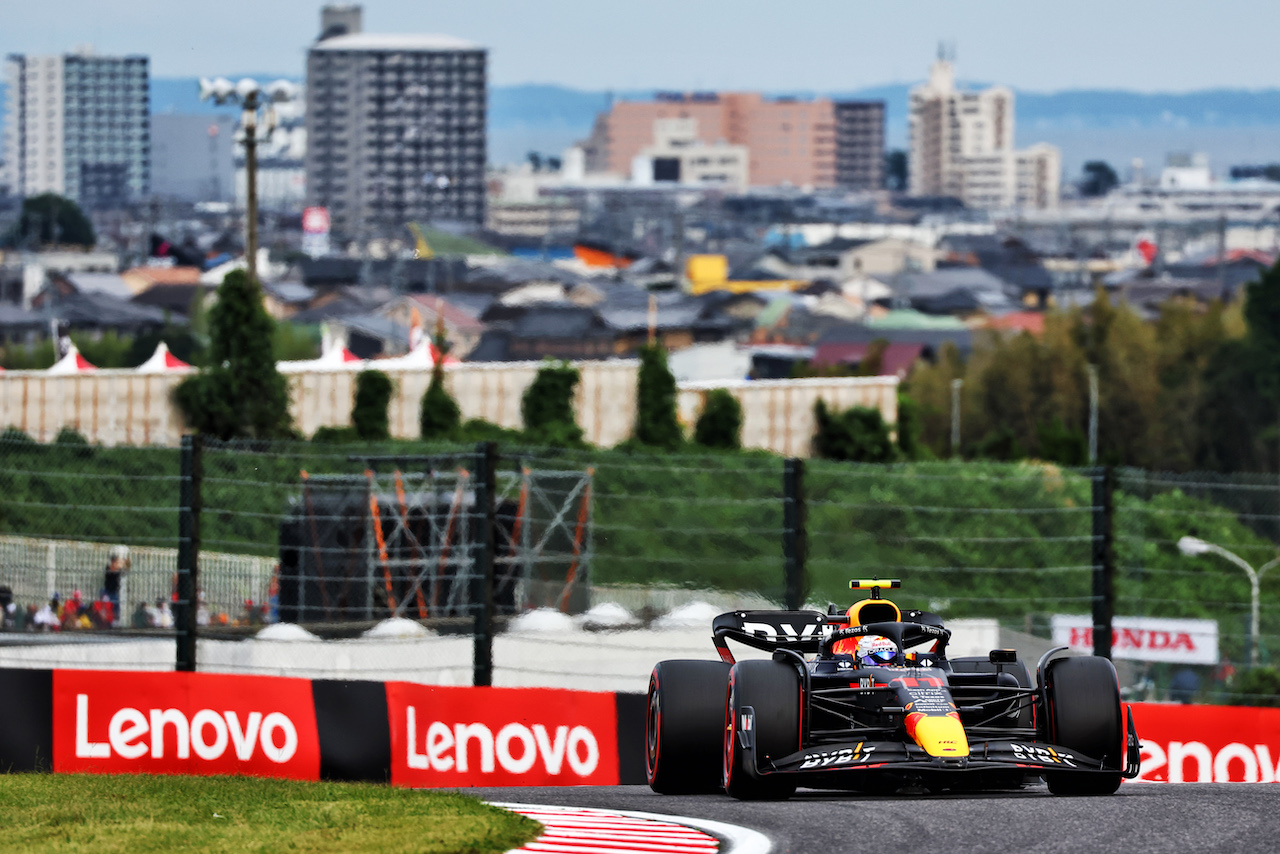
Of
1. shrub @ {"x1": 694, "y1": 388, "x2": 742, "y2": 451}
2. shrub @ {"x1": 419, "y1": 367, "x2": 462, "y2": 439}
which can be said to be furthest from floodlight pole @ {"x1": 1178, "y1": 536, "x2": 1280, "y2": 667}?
shrub @ {"x1": 419, "y1": 367, "x2": 462, "y2": 439}

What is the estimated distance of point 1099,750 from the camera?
10.2 m

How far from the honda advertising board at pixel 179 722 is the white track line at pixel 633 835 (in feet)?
10.1

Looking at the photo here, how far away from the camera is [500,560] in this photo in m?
14.4

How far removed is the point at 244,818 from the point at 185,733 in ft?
10.4

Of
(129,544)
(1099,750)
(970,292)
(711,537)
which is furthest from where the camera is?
(970,292)

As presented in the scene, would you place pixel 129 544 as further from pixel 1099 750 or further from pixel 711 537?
pixel 711 537

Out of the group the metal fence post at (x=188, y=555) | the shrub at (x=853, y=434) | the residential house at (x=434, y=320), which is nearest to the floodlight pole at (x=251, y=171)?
the shrub at (x=853, y=434)

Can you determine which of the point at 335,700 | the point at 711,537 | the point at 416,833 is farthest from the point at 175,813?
the point at 711,537

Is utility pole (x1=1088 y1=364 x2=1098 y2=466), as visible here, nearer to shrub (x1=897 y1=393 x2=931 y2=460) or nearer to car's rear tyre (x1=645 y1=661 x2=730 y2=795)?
shrub (x1=897 y1=393 x2=931 y2=460)

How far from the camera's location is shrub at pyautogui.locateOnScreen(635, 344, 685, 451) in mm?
43094

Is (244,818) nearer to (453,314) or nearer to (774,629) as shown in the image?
(774,629)

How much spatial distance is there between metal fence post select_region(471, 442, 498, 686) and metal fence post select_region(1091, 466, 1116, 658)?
13.5 feet

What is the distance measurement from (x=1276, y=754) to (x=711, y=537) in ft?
57.0

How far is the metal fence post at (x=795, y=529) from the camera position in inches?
572
